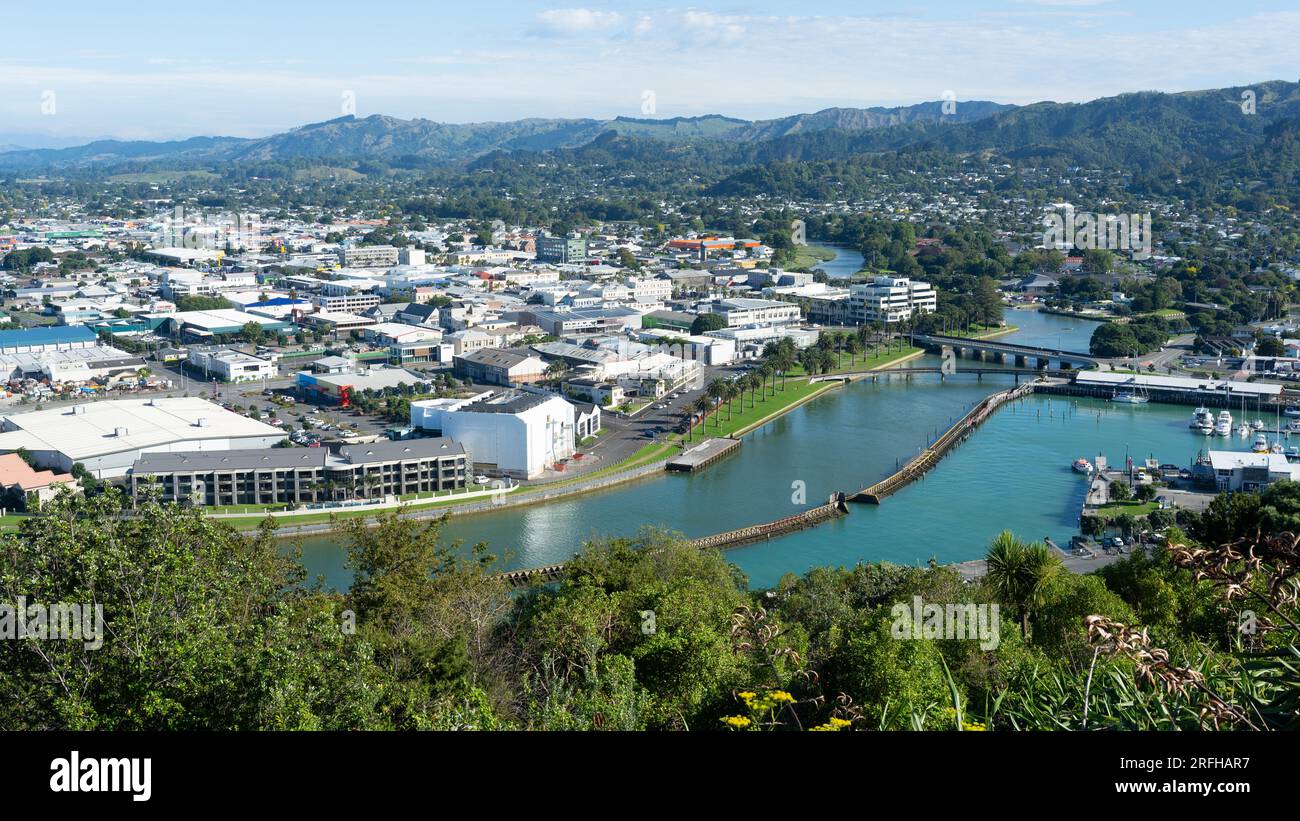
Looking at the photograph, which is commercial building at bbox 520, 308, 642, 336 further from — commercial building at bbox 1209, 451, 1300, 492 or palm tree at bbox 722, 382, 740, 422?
commercial building at bbox 1209, 451, 1300, 492

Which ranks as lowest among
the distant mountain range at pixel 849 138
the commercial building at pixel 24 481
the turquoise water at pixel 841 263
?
the commercial building at pixel 24 481

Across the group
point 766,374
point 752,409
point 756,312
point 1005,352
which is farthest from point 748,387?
point 1005,352

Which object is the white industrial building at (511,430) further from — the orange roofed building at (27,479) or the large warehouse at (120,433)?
the orange roofed building at (27,479)
